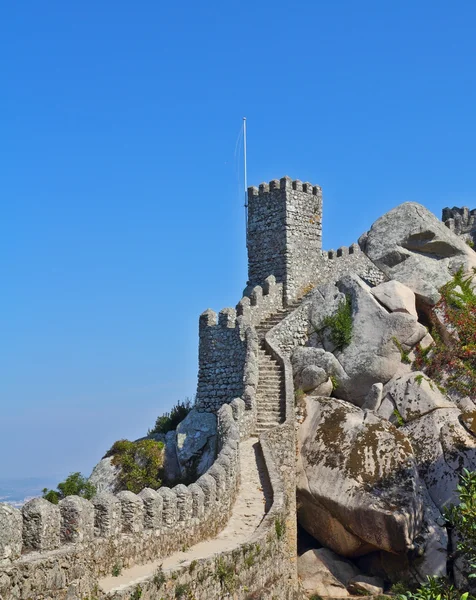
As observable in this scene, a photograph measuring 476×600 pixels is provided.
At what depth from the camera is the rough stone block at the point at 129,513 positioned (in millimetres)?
12305

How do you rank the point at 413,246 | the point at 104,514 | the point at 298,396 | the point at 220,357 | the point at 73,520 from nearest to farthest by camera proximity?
the point at 73,520, the point at 104,514, the point at 298,396, the point at 220,357, the point at 413,246

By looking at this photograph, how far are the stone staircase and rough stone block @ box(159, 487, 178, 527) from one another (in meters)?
8.73

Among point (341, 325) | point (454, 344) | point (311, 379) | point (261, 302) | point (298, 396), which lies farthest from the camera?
point (261, 302)

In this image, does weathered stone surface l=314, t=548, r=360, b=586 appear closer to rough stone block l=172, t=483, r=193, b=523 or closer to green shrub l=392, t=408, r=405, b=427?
green shrub l=392, t=408, r=405, b=427

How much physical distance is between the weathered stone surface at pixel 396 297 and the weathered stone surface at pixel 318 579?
34.4 ft

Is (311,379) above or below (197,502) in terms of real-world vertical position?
above

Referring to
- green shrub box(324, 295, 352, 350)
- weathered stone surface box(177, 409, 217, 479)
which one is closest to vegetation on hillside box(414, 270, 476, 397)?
green shrub box(324, 295, 352, 350)

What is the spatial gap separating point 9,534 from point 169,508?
Answer: 5110mm

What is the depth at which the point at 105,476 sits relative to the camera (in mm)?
24016

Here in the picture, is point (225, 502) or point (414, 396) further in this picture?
point (414, 396)

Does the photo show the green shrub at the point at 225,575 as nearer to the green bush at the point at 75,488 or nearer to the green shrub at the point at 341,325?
the green bush at the point at 75,488

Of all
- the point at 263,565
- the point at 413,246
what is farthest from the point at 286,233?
the point at 263,565

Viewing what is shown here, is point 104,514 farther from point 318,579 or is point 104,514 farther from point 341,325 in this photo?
point 341,325

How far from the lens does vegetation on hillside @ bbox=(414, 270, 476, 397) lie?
27.0 m
